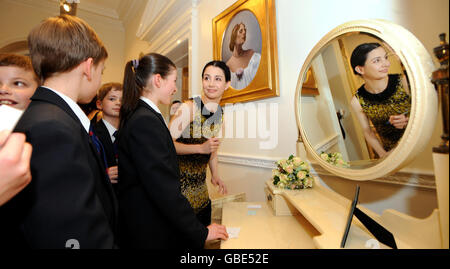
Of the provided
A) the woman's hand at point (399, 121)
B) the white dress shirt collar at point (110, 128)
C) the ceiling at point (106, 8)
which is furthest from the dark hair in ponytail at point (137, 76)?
the ceiling at point (106, 8)

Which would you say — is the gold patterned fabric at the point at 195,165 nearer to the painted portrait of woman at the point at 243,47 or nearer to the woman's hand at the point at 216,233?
the woman's hand at the point at 216,233

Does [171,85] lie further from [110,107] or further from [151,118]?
[110,107]

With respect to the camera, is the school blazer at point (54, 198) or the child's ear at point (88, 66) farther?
the child's ear at point (88, 66)

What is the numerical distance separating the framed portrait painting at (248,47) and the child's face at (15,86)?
5.52 feet

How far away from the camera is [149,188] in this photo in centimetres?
101

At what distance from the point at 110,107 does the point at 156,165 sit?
1280 mm

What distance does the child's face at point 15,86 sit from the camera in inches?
44.4

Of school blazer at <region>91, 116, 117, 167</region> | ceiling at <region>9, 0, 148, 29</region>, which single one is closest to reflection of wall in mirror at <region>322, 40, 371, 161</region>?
school blazer at <region>91, 116, 117, 167</region>

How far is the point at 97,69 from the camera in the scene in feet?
3.10

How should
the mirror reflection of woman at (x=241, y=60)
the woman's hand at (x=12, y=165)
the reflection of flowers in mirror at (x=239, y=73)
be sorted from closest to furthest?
the woman's hand at (x=12, y=165)
the mirror reflection of woman at (x=241, y=60)
the reflection of flowers in mirror at (x=239, y=73)


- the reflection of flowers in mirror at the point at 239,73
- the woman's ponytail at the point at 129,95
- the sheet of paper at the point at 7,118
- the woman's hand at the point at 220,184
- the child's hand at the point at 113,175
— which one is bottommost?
the woman's hand at the point at 220,184

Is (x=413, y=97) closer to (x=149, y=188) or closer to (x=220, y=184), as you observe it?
(x=149, y=188)

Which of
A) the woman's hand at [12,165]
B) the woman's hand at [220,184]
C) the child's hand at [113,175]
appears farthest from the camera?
the woman's hand at [220,184]
